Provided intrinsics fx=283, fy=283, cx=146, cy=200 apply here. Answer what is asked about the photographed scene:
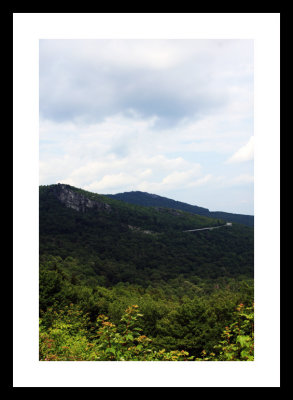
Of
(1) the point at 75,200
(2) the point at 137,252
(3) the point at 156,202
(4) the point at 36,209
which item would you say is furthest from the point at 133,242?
(4) the point at 36,209

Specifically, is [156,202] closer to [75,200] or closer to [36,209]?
[75,200]

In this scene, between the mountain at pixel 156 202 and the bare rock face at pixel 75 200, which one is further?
the mountain at pixel 156 202

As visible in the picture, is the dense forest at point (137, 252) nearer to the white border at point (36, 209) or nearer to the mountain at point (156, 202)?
the white border at point (36, 209)

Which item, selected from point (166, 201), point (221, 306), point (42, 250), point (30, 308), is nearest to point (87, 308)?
point (221, 306)

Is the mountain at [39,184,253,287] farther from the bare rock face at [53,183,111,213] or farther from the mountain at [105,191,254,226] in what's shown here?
the mountain at [105,191,254,226]

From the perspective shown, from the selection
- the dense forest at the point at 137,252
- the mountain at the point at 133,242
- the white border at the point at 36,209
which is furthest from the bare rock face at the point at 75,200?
the white border at the point at 36,209

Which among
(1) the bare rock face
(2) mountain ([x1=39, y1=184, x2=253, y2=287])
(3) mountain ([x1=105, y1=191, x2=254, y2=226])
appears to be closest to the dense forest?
(2) mountain ([x1=39, y1=184, x2=253, y2=287])

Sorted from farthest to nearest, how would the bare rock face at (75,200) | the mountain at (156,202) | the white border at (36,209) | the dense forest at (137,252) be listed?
the mountain at (156,202)
the bare rock face at (75,200)
the dense forest at (137,252)
the white border at (36,209)

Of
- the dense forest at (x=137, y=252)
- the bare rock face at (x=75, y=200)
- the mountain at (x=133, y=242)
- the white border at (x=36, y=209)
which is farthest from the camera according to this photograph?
the bare rock face at (x=75, y=200)
